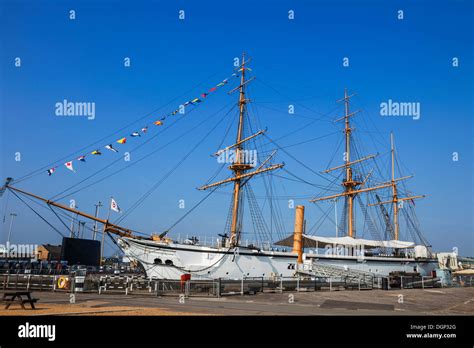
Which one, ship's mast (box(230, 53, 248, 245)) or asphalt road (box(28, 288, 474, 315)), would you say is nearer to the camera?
asphalt road (box(28, 288, 474, 315))

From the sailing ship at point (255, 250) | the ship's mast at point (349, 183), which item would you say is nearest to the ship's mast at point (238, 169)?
the sailing ship at point (255, 250)

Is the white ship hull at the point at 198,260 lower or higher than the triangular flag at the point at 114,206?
Answer: lower

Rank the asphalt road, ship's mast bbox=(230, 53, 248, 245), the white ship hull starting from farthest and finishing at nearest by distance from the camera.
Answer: ship's mast bbox=(230, 53, 248, 245)
the white ship hull
the asphalt road

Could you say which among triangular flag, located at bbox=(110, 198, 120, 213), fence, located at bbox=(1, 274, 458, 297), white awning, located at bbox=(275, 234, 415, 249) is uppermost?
triangular flag, located at bbox=(110, 198, 120, 213)

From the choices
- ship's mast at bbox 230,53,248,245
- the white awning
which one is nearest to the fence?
ship's mast at bbox 230,53,248,245

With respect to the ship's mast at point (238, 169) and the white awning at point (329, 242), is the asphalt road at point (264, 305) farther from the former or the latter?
the white awning at point (329, 242)

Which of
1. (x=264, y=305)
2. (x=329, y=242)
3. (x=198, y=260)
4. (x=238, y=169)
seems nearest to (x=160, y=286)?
(x=264, y=305)

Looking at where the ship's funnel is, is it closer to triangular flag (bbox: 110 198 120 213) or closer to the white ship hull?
the white ship hull

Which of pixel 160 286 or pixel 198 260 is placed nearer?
pixel 160 286

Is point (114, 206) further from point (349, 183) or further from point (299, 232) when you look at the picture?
point (349, 183)

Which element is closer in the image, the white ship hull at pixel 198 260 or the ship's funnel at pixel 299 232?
the white ship hull at pixel 198 260

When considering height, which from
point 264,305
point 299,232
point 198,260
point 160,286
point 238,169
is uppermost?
point 238,169
